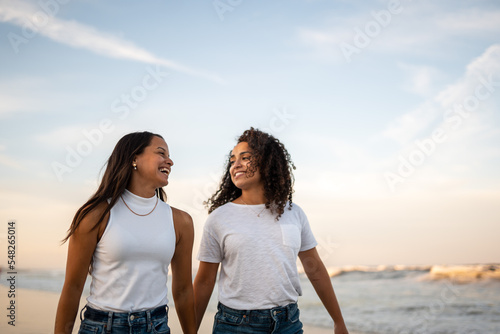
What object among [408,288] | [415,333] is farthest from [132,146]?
[408,288]

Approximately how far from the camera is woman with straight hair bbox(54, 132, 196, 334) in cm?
282

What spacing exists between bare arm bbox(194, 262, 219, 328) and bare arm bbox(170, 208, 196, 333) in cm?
14

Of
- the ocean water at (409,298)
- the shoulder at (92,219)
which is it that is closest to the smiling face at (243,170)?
the shoulder at (92,219)

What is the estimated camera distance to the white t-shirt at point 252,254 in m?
3.25

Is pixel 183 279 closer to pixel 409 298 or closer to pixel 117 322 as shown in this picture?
pixel 117 322

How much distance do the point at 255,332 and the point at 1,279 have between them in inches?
403

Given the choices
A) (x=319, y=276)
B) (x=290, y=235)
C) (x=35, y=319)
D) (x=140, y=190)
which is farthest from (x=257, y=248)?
(x=35, y=319)

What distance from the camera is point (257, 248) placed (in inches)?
131

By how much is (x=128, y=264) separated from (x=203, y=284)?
72cm

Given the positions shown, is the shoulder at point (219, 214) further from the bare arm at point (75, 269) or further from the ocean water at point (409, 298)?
the ocean water at point (409, 298)

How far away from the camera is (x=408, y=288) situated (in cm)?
1491

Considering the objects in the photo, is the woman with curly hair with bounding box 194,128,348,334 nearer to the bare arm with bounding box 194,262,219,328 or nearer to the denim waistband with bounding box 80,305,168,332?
the bare arm with bounding box 194,262,219,328

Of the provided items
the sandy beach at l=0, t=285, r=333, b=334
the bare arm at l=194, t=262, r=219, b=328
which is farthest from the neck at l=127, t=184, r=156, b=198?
the sandy beach at l=0, t=285, r=333, b=334

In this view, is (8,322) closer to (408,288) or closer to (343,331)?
(343,331)
